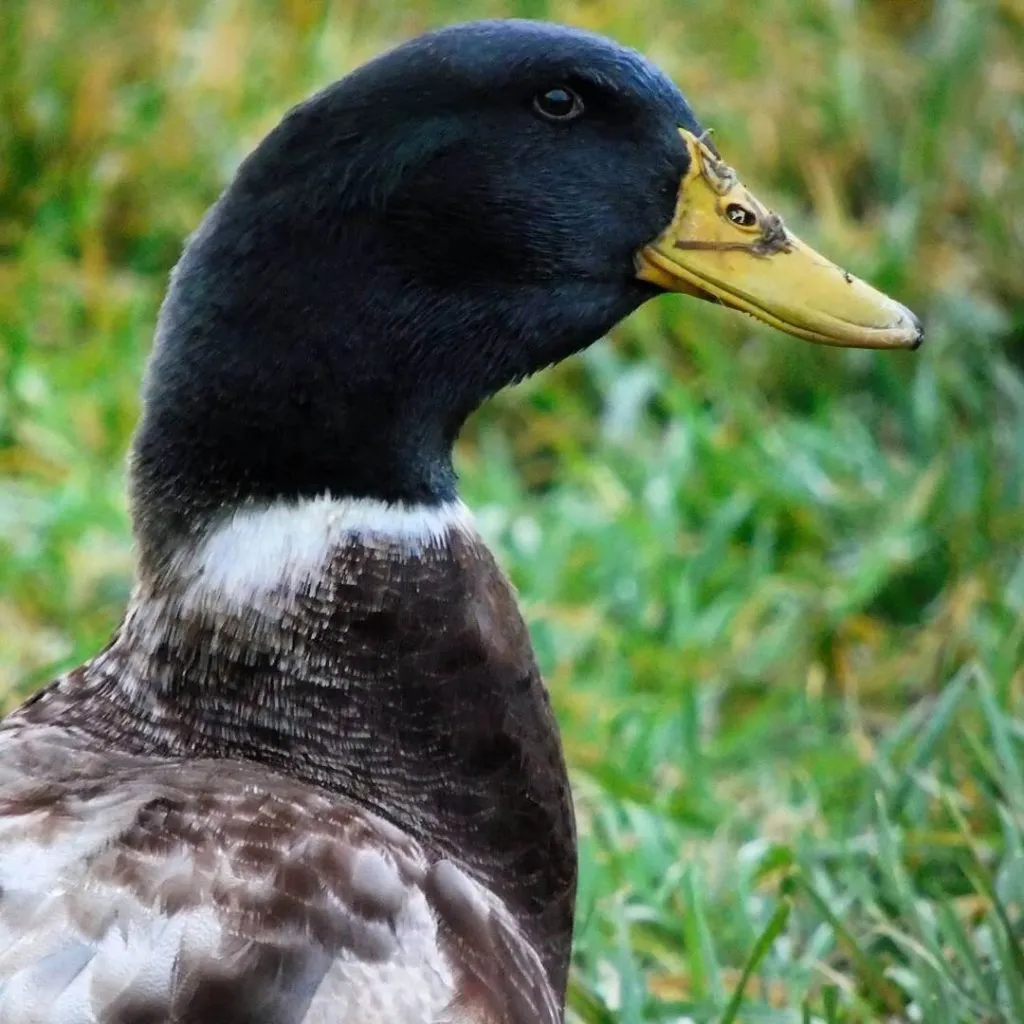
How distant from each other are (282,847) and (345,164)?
57 centimetres

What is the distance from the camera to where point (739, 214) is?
6.13ft

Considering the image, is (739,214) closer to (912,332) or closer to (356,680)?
(912,332)

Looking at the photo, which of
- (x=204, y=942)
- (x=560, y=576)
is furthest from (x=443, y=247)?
(x=560, y=576)

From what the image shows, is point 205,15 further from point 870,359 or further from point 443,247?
point 443,247

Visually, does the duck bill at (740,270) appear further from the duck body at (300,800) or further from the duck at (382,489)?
the duck body at (300,800)

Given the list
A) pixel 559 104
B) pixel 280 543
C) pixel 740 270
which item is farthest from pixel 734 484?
pixel 280 543

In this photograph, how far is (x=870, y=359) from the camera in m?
3.90

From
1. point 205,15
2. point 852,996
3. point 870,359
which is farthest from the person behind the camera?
point 205,15

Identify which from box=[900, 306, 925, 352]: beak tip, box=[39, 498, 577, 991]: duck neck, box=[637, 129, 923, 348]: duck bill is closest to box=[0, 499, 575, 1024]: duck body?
box=[39, 498, 577, 991]: duck neck

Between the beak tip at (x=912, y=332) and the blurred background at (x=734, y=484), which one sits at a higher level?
the beak tip at (x=912, y=332)

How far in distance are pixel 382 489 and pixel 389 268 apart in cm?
19

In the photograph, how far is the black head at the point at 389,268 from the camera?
170 centimetres

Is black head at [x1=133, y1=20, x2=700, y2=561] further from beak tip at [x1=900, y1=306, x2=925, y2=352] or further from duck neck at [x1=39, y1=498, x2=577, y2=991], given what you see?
beak tip at [x1=900, y1=306, x2=925, y2=352]

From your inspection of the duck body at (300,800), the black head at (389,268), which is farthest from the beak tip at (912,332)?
the duck body at (300,800)
